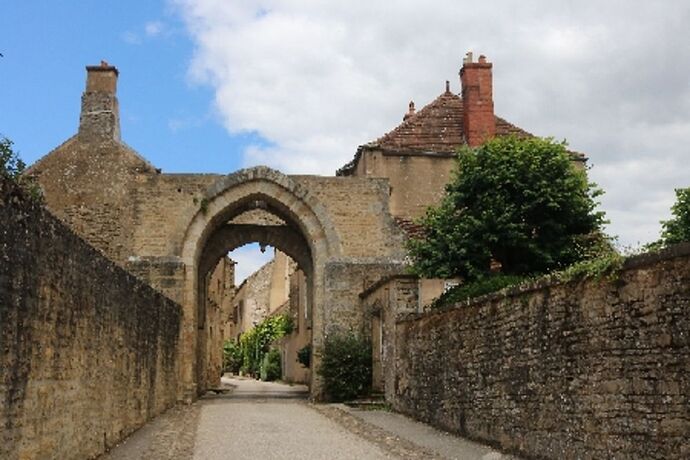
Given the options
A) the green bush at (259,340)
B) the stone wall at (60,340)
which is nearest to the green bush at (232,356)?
the green bush at (259,340)

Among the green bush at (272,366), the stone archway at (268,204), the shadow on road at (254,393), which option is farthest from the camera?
the green bush at (272,366)

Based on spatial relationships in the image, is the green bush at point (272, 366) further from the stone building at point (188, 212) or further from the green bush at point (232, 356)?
the stone building at point (188, 212)

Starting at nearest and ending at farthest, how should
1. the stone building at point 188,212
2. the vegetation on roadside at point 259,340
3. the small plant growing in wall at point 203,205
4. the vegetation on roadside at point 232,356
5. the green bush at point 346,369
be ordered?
the green bush at point 346,369, the stone building at point 188,212, the small plant growing in wall at point 203,205, the vegetation on roadside at point 259,340, the vegetation on roadside at point 232,356

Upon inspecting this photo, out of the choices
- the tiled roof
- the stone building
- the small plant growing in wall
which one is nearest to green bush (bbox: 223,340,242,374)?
the tiled roof

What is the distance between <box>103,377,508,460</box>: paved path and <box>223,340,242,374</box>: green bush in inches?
1797

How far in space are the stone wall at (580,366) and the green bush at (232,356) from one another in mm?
51218

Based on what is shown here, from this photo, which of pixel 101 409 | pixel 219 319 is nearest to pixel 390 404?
pixel 101 409

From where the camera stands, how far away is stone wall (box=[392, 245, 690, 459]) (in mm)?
6344

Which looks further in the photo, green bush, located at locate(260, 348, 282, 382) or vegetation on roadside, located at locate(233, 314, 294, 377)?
green bush, located at locate(260, 348, 282, 382)

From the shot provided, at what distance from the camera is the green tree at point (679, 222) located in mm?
16250

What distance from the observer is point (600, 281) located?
741 cm

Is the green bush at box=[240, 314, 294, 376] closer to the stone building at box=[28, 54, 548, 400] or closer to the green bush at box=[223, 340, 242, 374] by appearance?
the green bush at box=[223, 340, 242, 374]

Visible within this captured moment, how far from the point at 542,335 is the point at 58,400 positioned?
5.09 metres

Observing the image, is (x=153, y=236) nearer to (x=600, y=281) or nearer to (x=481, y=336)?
(x=481, y=336)
